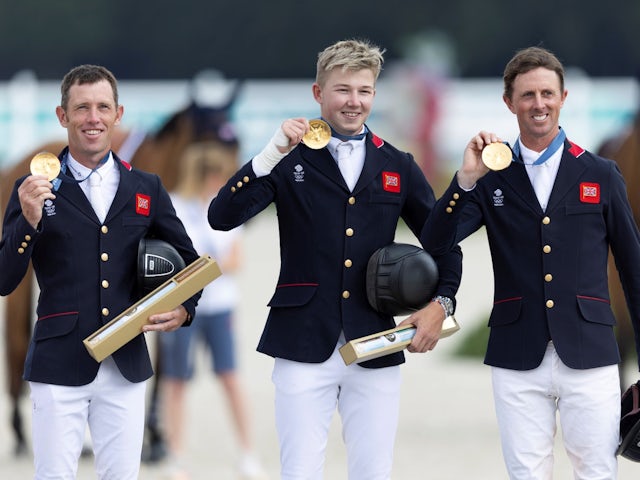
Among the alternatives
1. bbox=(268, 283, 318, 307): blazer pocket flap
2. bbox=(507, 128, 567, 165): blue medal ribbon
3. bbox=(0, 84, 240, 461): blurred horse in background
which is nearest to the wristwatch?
bbox=(268, 283, 318, 307): blazer pocket flap

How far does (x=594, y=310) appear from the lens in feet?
12.5

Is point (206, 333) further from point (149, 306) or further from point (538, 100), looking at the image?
point (538, 100)

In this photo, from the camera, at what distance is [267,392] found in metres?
8.23

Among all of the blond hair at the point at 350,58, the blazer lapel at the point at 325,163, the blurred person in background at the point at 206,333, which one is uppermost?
the blond hair at the point at 350,58

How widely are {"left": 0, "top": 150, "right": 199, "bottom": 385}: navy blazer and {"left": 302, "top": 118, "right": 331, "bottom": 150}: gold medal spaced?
0.56 meters

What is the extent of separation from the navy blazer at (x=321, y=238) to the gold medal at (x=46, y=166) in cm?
48

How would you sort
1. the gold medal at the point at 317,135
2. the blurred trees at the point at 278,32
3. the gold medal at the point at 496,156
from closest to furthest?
the gold medal at the point at 496,156
the gold medal at the point at 317,135
the blurred trees at the point at 278,32

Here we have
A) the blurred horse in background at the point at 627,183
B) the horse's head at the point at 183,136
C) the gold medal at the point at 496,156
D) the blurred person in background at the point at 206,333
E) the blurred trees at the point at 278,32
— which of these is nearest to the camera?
the gold medal at the point at 496,156

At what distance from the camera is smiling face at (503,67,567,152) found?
12.5 ft

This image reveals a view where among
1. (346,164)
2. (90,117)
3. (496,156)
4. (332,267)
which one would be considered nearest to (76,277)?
(90,117)

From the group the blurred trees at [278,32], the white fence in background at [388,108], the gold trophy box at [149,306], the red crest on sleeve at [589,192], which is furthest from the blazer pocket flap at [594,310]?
the blurred trees at [278,32]

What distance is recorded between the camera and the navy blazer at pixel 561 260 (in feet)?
12.4

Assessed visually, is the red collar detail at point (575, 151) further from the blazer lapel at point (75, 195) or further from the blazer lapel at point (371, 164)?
the blazer lapel at point (75, 195)

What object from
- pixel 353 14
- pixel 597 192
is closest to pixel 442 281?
pixel 597 192
